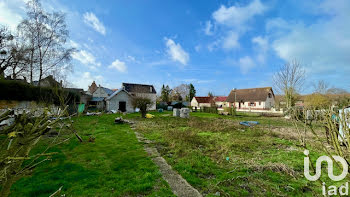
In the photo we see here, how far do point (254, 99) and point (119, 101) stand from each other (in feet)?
113

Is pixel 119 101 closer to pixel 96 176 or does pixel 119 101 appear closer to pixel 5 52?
pixel 5 52

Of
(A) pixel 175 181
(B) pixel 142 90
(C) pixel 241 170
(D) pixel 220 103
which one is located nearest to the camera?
(A) pixel 175 181

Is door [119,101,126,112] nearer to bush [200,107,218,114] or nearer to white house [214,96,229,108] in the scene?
bush [200,107,218,114]

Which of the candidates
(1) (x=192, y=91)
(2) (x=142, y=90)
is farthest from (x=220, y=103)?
(2) (x=142, y=90)

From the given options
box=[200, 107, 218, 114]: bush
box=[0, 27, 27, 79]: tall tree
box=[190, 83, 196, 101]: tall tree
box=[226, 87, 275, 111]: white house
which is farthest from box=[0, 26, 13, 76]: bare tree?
box=[190, 83, 196, 101]: tall tree

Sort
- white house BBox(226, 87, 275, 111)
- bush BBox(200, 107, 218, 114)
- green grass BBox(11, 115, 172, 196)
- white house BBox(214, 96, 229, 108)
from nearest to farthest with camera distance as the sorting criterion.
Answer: green grass BBox(11, 115, 172, 196) → bush BBox(200, 107, 218, 114) → white house BBox(226, 87, 275, 111) → white house BBox(214, 96, 229, 108)

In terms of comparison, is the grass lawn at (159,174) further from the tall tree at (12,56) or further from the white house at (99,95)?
the white house at (99,95)

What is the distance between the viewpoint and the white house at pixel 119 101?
1180 inches

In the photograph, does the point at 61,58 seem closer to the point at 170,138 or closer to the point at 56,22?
the point at 56,22

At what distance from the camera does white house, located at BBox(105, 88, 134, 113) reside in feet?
98.3

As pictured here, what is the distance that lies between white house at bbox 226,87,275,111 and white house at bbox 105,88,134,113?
1071 inches

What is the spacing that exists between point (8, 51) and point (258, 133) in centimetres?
2535

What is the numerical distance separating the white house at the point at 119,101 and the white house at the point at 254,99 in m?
27.2

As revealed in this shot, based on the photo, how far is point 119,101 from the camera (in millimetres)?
30844
